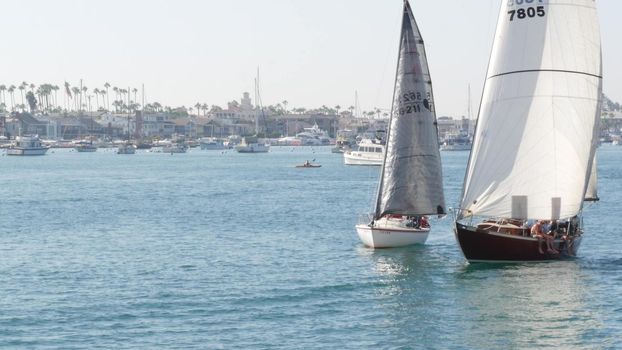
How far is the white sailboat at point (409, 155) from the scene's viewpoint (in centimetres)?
5469

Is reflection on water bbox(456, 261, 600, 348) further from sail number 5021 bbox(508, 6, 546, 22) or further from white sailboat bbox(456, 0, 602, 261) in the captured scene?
sail number 5021 bbox(508, 6, 546, 22)

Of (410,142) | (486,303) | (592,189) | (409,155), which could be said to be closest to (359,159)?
(409,155)

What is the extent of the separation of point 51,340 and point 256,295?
967 cm

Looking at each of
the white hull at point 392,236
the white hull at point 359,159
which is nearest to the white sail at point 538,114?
the white hull at point 392,236

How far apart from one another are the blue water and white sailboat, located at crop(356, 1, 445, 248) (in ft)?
4.57

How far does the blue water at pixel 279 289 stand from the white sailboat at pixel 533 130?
1.66 meters

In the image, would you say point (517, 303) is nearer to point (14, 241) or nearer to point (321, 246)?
point (321, 246)

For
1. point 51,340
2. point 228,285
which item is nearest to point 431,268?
point 228,285

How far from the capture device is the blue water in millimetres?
36031

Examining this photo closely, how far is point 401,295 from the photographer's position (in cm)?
4322

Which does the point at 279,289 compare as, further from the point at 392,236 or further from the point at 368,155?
the point at 368,155

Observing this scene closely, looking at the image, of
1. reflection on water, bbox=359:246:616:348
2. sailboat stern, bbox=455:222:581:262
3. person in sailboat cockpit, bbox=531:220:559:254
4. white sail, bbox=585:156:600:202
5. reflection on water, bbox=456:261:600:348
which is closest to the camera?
reflection on water, bbox=456:261:600:348

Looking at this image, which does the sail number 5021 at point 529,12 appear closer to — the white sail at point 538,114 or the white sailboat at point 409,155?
the white sail at point 538,114

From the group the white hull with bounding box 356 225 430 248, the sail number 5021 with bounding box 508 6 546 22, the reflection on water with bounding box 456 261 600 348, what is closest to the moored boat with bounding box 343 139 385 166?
the white hull with bounding box 356 225 430 248
